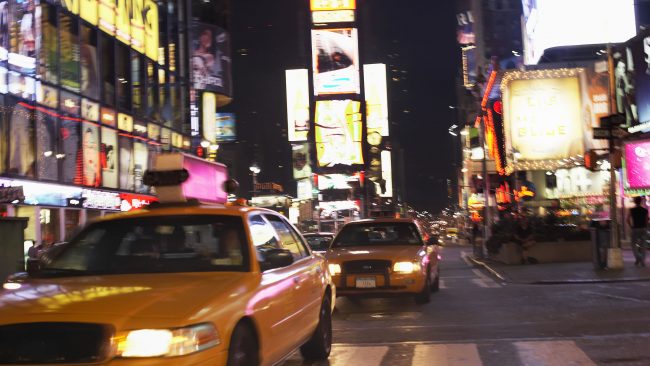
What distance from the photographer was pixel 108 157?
97.6 ft

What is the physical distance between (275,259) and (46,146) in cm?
2201

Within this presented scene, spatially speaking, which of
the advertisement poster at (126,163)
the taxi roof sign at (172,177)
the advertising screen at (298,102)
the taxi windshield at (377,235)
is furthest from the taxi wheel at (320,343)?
the advertising screen at (298,102)

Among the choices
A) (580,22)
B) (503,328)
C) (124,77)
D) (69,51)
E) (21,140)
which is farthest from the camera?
(580,22)

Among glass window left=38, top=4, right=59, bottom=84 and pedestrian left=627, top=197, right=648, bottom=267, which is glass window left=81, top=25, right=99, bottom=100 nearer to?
glass window left=38, top=4, right=59, bottom=84

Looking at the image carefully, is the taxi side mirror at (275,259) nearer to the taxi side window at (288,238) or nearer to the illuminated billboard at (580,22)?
the taxi side window at (288,238)

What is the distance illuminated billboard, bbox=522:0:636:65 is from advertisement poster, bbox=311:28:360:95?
31104 mm

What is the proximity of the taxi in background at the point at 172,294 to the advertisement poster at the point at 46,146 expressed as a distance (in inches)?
763

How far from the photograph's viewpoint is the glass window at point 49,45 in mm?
24995

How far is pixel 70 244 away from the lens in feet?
18.7

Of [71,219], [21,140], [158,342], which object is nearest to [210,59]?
[71,219]

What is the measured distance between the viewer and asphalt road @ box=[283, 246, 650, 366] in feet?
23.4

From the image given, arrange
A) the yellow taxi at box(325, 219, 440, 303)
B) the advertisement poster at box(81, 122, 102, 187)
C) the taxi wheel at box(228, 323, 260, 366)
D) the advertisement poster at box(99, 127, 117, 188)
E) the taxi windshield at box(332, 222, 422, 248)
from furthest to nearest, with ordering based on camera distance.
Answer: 1. the advertisement poster at box(99, 127, 117, 188)
2. the advertisement poster at box(81, 122, 102, 187)
3. the taxi windshield at box(332, 222, 422, 248)
4. the yellow taxi at box(325, 219, 440, 303)
5. the taxi wheel at box(228, 323, 260, 366)

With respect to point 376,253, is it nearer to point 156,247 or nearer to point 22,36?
point 156,247

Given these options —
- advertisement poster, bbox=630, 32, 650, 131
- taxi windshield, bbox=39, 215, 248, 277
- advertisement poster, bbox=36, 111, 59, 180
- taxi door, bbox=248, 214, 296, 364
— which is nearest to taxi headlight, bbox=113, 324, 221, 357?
taxi door, bbox=248, 214, 296, 364
